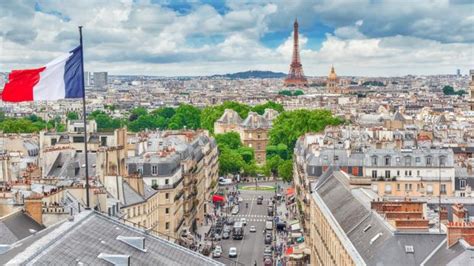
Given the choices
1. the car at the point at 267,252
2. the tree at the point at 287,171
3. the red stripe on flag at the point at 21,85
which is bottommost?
the car at the point at 267,252

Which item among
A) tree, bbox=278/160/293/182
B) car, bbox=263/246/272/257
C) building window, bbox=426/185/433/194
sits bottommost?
car, bbox=263/246/272/257

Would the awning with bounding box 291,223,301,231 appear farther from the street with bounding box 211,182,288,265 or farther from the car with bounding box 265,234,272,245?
the car with bounding box 265,234,272,245

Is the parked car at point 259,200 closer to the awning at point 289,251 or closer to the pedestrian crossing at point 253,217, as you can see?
the pedestrian crossing at point 253,217

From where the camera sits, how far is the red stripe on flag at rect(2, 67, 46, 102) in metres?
30.8

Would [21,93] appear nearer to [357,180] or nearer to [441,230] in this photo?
[441,230]

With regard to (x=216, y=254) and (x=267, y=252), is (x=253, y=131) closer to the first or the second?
(x=267, y=252)

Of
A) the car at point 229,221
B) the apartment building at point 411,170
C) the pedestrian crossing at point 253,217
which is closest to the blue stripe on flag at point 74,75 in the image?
the apartment building at point 411,170

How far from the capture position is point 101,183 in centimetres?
5616

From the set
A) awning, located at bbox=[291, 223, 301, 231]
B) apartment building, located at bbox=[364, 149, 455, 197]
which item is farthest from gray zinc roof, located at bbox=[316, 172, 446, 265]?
awning, located at bbox=[291, 223, 301, 231]

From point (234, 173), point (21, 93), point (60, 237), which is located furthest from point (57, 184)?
point (234, 173)

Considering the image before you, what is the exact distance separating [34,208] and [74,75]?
35.3 ft

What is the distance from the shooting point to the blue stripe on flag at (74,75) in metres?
30.7

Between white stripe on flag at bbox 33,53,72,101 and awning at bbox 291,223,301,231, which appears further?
awning at bbox 291,223,301,231

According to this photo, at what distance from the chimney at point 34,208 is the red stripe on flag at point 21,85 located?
895 centimetres
